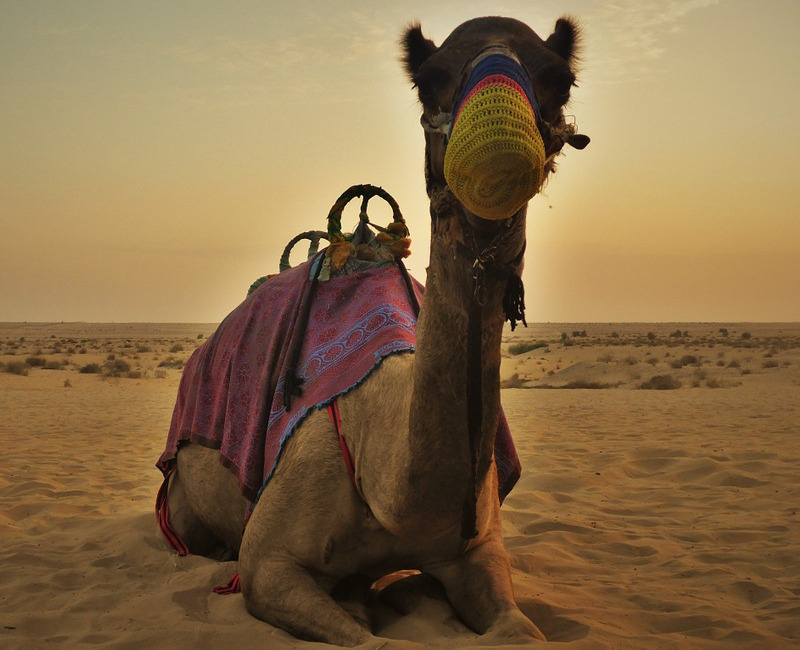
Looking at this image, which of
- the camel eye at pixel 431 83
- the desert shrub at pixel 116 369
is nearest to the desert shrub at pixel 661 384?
the desert shrub at pixel 116 369

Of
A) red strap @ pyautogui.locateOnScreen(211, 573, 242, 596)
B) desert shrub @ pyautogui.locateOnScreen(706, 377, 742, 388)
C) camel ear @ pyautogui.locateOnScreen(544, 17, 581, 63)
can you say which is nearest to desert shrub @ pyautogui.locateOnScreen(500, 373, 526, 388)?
desert shrub @ pyautogui.locateOnScreen(706, 377, 742, 388)

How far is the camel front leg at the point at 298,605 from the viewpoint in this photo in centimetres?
342

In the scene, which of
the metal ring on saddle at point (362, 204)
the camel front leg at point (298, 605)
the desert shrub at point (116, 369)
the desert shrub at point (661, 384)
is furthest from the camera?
the desert shrub at point (116, 369)

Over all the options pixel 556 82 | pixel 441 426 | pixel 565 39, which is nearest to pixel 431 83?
pixel 556 82

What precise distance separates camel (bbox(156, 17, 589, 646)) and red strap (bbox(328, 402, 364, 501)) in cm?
2

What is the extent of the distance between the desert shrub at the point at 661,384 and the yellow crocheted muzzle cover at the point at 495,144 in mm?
18127

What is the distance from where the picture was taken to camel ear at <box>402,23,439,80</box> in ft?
9.69

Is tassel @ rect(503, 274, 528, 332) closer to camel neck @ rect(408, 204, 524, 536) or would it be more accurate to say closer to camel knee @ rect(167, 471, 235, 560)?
camel neck @ rect(408, 204, 524, 536)

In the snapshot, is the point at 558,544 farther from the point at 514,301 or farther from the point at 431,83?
the point at 431,83

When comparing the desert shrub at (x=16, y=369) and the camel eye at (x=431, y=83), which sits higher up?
the camel eye at (x=431, y=83)

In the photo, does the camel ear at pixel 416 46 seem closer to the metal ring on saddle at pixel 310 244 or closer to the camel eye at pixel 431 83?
the camel eye at pixel 431 83

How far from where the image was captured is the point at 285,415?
13.3 feet

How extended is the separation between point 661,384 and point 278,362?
55.3 ft

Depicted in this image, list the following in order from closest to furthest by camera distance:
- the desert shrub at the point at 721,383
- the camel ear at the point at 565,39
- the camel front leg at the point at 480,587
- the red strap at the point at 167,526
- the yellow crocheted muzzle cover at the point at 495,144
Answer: the yellow crocheted muzzle cover at the point at 495,144 → the camel ear at the point at 565,39 → the camel front leg at the point at 480,587 → the red strap at the point at 167,526 → the desert shrub at the point at 721,383
